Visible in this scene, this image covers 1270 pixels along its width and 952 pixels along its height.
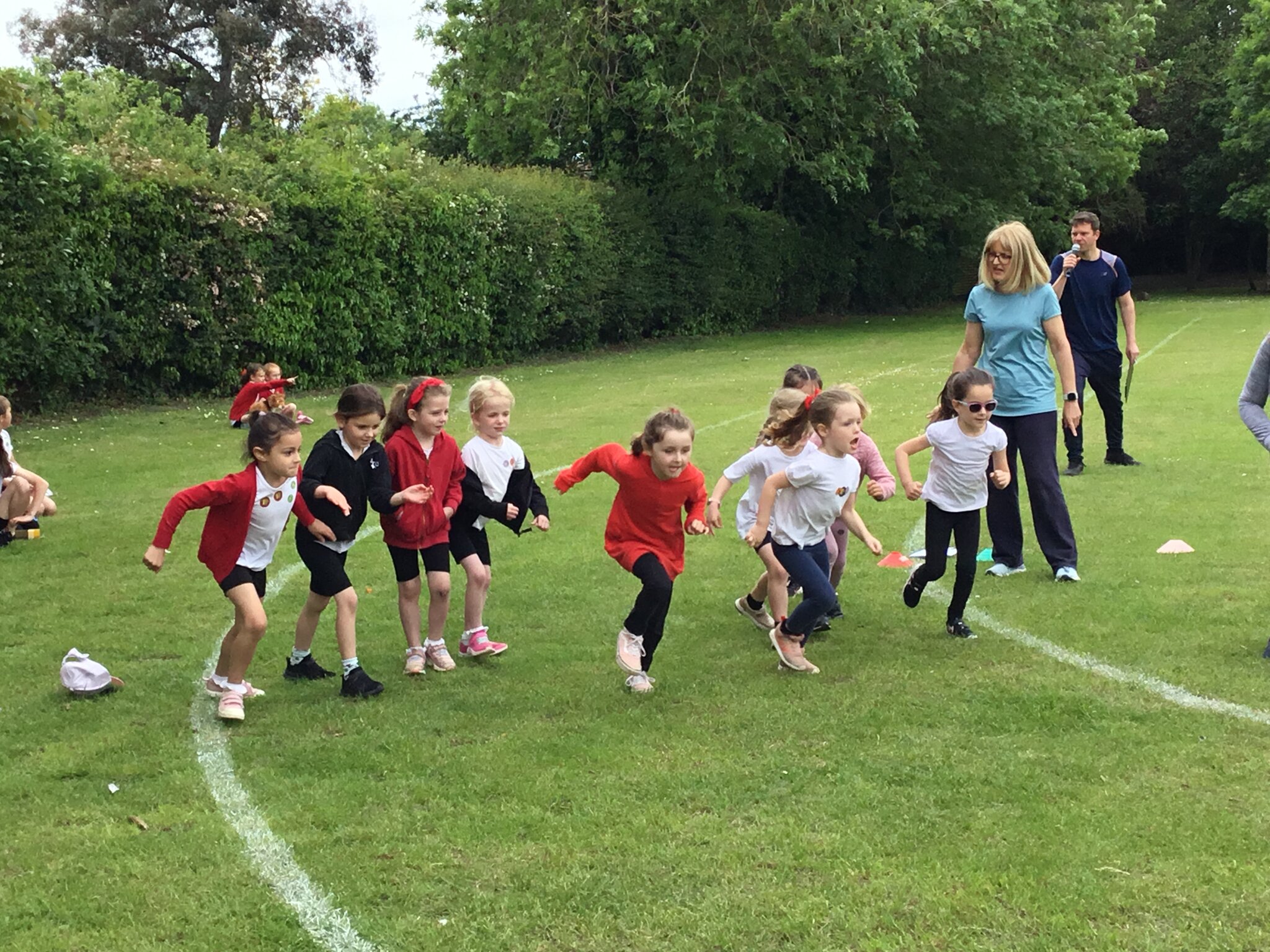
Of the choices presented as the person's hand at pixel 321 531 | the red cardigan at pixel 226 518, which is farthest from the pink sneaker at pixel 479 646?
the red cardigan at pixel 226 518

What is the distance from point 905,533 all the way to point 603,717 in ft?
15.1

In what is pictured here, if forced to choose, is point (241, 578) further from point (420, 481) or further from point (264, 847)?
point (264, 847)

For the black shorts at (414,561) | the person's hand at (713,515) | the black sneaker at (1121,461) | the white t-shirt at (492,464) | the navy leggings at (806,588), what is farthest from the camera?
the black sneaker at (1121,461)

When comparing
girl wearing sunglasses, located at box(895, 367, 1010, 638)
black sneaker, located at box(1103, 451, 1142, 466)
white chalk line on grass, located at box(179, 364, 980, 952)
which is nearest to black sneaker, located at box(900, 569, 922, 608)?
girl wearing sunglasses, located at box(895, 367, 1010, 638)

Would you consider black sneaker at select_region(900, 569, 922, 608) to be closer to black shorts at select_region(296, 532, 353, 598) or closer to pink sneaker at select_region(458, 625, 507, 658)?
pink sneaker at select_region(458, 625, 507, 658)

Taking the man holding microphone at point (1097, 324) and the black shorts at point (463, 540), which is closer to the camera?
the black shorts at point (463, 540)

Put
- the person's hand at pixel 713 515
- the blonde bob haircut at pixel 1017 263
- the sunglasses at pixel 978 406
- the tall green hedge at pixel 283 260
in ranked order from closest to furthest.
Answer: the person's hand at pixel 713 515 → the sunglasses at pixel 978 406 → the blonde bob haircut at pixel 1017 263 → the tall green hedge at pixel 283 260

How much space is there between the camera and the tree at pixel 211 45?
153 ft

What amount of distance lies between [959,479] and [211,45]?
4763 centimetres

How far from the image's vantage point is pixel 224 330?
19672mm

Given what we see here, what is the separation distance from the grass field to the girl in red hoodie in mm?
324

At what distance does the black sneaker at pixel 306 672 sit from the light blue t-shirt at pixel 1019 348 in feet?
14.3

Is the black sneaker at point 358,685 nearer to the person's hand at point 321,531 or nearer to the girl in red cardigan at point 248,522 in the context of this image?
the girl in red cardigan at point 248,522

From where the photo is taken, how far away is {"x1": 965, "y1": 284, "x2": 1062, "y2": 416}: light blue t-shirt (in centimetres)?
805
